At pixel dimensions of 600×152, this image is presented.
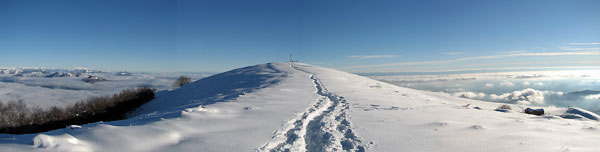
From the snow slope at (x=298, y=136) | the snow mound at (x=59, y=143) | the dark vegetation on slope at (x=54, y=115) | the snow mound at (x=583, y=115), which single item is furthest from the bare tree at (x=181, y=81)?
the snow mound at (x=583, y=115)

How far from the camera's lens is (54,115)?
23.1m

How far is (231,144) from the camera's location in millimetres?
6750

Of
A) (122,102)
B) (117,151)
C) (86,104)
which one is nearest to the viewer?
(117,151)

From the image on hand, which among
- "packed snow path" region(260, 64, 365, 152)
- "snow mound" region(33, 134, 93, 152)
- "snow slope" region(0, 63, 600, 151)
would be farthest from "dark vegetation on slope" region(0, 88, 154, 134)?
"packed snow path" region(260, 64, 365, 152)

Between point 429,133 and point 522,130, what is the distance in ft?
11.7

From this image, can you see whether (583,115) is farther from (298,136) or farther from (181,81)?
(181,81)

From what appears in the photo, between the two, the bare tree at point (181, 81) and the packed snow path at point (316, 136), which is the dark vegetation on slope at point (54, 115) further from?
the bare tree at point (181, 81)

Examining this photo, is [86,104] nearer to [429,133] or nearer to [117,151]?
[117,151]

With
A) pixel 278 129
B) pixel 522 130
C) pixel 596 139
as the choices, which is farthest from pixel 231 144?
pixel 596 139

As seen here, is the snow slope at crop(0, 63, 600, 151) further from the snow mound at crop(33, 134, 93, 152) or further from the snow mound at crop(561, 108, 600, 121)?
the snow mound at crop(561, 108, 600, 121)

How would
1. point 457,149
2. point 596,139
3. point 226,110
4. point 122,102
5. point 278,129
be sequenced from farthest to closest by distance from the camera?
point 122,102 < point 226,110 < point 278,129 < point 596,139 < point 457,149

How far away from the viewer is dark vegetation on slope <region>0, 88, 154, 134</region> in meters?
20.7

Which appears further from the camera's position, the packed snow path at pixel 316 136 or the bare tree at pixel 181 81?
the bare tree at pixel 181 81

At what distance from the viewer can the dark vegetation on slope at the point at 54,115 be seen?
20688mm
